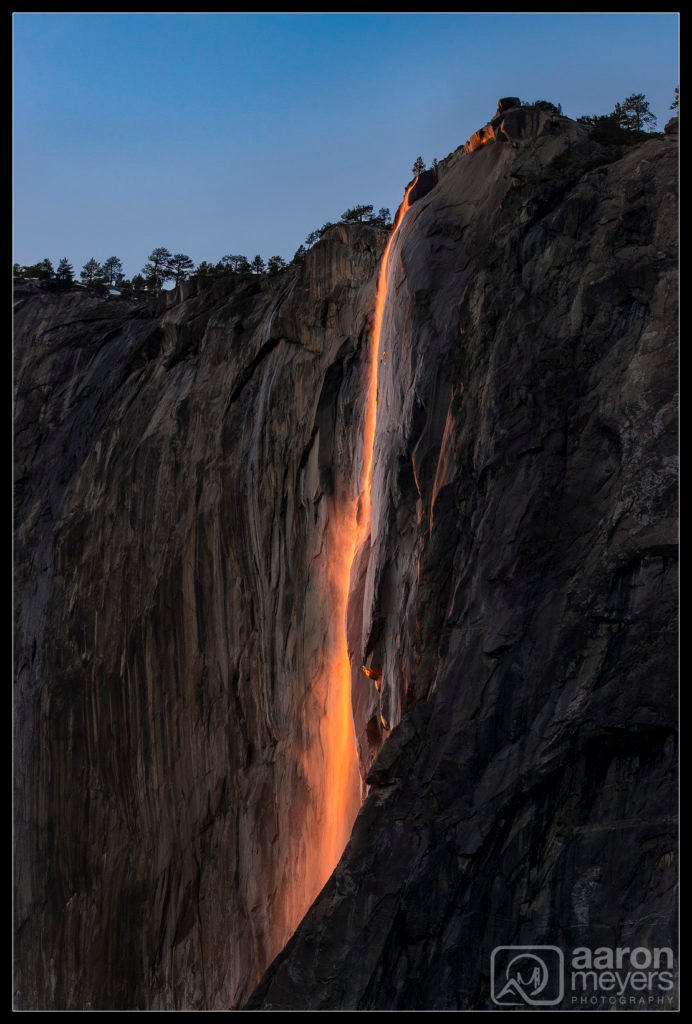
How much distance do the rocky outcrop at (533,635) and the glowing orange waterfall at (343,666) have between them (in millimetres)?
4953

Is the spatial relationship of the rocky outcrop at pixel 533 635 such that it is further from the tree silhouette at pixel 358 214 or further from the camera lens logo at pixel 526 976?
the tree silhouette at pixel 358 214

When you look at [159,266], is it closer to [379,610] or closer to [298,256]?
[298,256]

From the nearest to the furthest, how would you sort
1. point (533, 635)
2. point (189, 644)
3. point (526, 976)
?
point (526, 976), point (533, 635), point (189, 644)

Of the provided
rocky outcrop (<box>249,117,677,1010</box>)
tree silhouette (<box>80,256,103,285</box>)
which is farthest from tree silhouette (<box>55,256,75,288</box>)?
rocky outcrop (<box>249,117,677,1010</box>)

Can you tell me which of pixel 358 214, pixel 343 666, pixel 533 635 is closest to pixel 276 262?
pixel 358 214

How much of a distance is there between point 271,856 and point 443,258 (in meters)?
15.1

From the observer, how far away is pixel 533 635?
22484 millimetres

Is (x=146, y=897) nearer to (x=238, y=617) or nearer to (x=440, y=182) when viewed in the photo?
(x=238, y=617)

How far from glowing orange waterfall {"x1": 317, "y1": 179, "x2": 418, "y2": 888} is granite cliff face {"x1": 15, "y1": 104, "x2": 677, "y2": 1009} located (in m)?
0.46

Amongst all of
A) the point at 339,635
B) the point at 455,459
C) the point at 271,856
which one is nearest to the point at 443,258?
the point at 455,459

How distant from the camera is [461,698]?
22.8 m

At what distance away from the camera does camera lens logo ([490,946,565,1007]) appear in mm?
20406

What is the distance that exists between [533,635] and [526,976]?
16.7 feet

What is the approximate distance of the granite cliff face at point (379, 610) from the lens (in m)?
21.6
